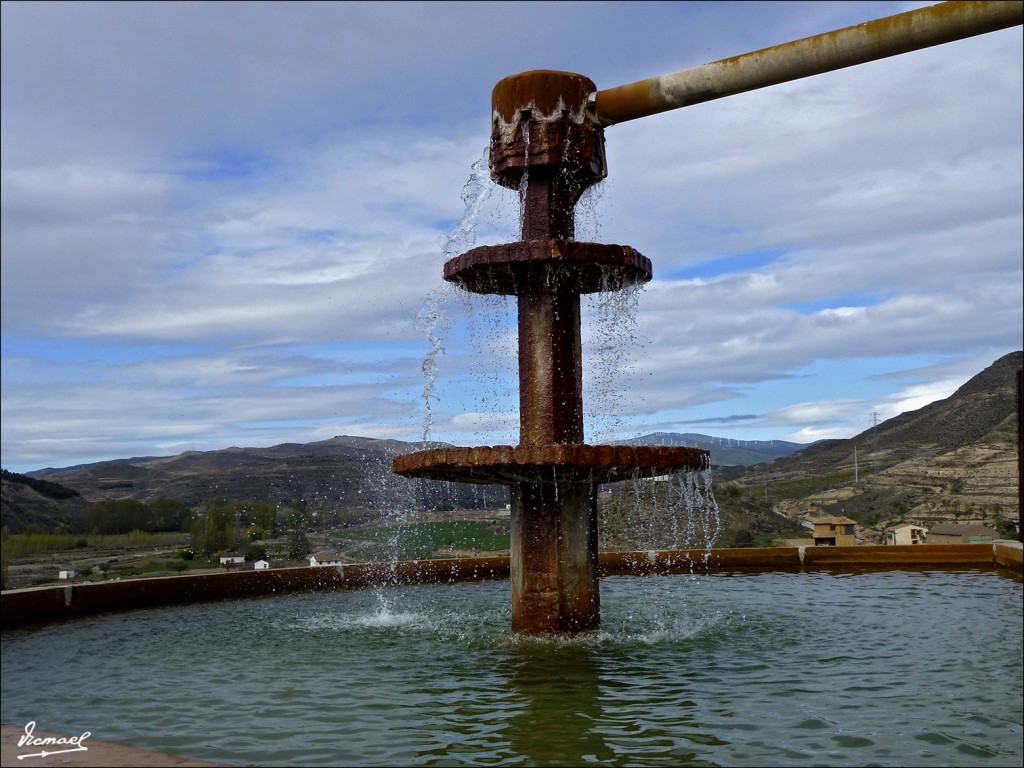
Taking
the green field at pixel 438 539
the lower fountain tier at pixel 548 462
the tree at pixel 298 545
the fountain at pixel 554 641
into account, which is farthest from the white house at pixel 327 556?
the lower fountain tier at pixel 548 462

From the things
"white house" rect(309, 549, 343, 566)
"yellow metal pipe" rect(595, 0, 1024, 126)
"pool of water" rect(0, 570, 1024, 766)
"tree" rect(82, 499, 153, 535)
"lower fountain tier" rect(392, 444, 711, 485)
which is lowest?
"white house" rect(309, 549, 343, 566)

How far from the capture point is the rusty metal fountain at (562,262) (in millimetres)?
10117

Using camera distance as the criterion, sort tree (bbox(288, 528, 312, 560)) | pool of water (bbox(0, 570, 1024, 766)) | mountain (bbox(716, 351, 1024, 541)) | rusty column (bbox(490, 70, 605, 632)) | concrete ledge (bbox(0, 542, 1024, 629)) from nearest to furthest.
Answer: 1. pool of water (bbox(0, 570, 1024, 766))
2. rusty column (bbox(490, 70, 605, 632))
3. concrete ledge (bbox(0, 542, 1024, 629))
4. tree (bbox(288, 528, 312, 560))
5. mountain (bbox(716, 351, 1024, 541))

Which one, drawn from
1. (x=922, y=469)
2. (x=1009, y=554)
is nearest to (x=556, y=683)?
(x=1009, y=554)

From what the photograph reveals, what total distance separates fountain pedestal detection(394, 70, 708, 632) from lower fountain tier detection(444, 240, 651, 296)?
13 millimetres

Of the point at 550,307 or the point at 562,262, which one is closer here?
the point at 562,262

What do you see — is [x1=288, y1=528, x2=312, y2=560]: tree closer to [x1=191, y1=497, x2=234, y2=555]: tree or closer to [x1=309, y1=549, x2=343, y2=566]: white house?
[x1=309, y1=549, x2=343, y2=566]: white house

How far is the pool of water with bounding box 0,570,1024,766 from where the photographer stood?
20.2 feet

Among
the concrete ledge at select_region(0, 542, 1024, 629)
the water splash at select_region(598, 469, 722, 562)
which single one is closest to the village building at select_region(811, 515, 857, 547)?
the water splash at select_region(598, 469, 722, 562)

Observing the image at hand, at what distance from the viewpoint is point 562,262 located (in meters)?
10.4

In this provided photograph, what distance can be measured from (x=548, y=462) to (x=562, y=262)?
93.8 inches

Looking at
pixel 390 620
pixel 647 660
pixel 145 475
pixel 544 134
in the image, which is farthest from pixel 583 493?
pixel 145 475

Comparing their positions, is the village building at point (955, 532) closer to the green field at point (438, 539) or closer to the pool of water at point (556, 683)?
the green field at point (438, 539)

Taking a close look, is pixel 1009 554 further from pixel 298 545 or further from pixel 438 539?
pixel 438 539
